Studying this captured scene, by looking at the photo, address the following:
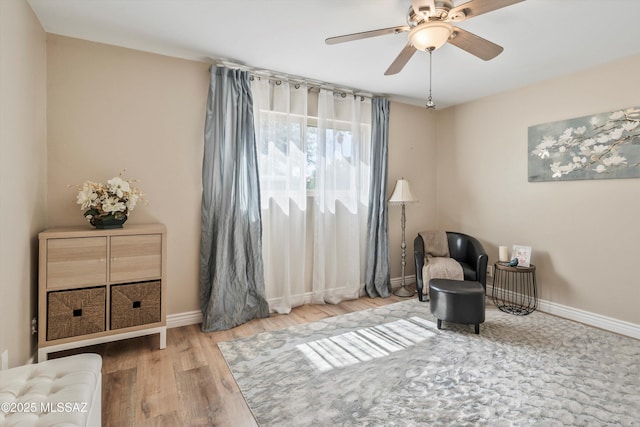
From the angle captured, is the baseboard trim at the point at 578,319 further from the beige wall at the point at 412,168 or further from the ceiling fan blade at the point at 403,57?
the ceiling fan blade at the point at 403,57

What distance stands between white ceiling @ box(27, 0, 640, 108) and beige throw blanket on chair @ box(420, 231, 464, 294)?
194 centimetres

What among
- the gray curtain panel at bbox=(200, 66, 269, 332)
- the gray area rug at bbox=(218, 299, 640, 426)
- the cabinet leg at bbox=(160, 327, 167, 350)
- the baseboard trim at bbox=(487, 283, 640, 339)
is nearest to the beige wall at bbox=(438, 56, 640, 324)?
the baseboard trim at bbox=(487, 283, 640, 339)

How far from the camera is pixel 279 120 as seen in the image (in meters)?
3.39

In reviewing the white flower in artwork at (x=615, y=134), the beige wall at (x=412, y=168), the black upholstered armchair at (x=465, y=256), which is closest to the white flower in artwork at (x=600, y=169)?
the white flower in artwork at (x=615, y=134)

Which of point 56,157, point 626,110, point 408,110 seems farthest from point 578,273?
point 56,157

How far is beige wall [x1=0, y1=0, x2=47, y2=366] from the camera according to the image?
1.75 m

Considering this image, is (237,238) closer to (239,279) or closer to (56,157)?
(239,279)

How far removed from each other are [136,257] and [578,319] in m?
4.20

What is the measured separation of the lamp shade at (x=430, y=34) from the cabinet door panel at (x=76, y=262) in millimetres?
2573

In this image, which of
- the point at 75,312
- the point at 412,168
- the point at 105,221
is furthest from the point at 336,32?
Answer: the point at 75,312

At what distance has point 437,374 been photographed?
2195 millimetres

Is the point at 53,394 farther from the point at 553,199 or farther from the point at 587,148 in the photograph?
the point at 587,148

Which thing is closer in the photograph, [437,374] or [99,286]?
[437,374]

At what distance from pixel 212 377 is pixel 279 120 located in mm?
2489
